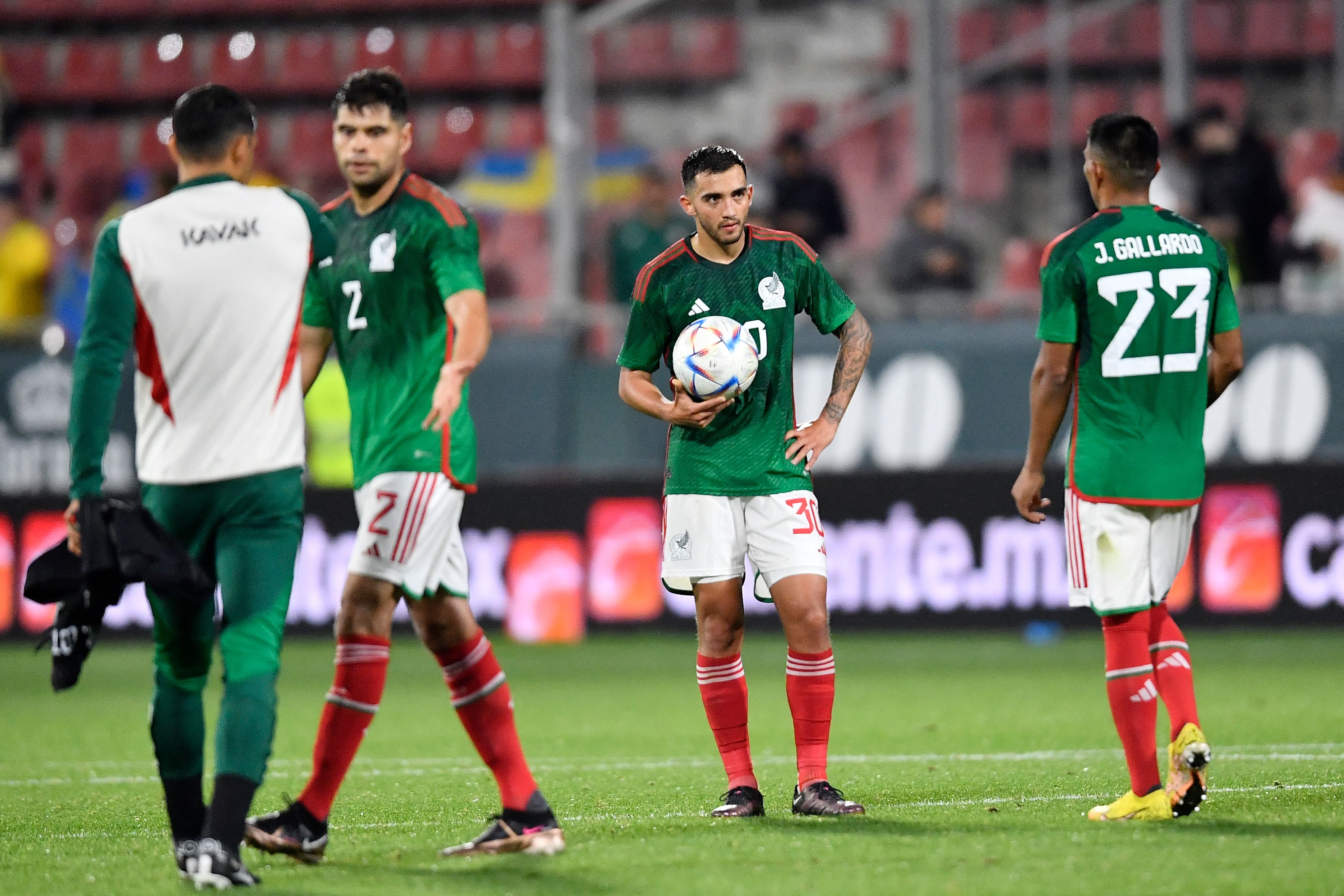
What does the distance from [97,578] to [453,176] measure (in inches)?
559

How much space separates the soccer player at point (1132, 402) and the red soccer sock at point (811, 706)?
884 mm

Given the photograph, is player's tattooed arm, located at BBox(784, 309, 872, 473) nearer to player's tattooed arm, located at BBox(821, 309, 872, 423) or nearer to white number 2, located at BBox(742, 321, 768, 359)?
player's tattooed arm, located at BBox(821, 309, 872, 423)

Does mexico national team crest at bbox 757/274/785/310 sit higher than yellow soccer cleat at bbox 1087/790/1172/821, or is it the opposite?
mexico national team crest at bbox 757/274/785/310

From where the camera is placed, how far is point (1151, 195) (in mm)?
14430

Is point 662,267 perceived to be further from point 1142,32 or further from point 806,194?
point 1142,32

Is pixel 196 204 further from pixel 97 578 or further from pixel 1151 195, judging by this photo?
pixel 1151 195

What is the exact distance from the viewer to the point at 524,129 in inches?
757

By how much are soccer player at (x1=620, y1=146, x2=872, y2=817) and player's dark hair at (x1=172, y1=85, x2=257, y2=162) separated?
1637mm

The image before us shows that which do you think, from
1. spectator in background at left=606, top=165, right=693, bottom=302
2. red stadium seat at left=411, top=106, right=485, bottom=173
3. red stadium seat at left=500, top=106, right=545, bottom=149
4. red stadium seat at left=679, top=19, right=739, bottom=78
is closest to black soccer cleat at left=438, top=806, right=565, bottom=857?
spectator in background at left=606, top=165, right=693, bottom=302

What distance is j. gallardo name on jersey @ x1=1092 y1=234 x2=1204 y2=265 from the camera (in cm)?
564

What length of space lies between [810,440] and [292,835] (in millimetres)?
2150

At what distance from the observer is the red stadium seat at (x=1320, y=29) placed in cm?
1511

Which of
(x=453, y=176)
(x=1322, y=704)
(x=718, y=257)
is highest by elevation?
(x=453, y=176)

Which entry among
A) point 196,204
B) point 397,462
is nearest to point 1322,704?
point 397,462
